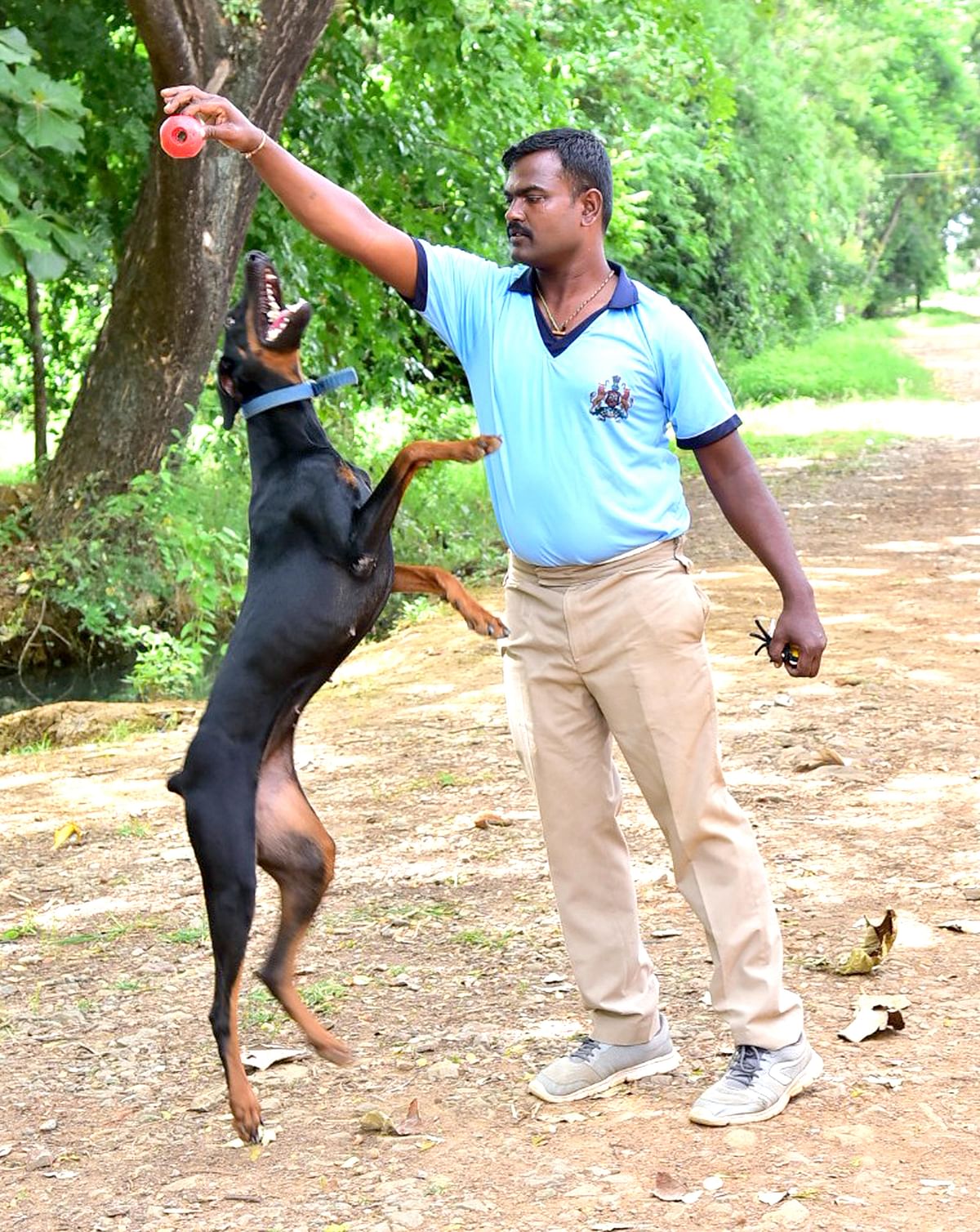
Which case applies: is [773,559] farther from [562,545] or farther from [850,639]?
[850,639]

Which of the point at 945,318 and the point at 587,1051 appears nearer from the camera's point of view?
the point at 587,1051

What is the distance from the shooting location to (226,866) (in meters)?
3.55

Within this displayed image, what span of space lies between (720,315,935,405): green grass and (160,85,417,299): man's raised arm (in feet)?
64.3

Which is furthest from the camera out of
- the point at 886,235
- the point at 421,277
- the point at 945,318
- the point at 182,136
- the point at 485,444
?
the point at 945,318

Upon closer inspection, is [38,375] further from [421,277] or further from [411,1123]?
[411,1123]

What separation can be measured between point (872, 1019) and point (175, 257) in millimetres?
7328

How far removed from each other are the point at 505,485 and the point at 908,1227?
1783 mm

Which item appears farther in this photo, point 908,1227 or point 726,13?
point 726,13

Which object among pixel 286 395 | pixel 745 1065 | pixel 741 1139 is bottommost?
pixel 741 1139

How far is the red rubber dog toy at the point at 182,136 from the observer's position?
3443mm

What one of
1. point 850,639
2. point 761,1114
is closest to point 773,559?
point 761,1114

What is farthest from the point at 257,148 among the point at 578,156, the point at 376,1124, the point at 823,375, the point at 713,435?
the point at 823,375

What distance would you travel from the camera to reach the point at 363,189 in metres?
12.8

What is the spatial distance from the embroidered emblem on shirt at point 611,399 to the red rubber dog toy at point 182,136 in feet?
3.37
